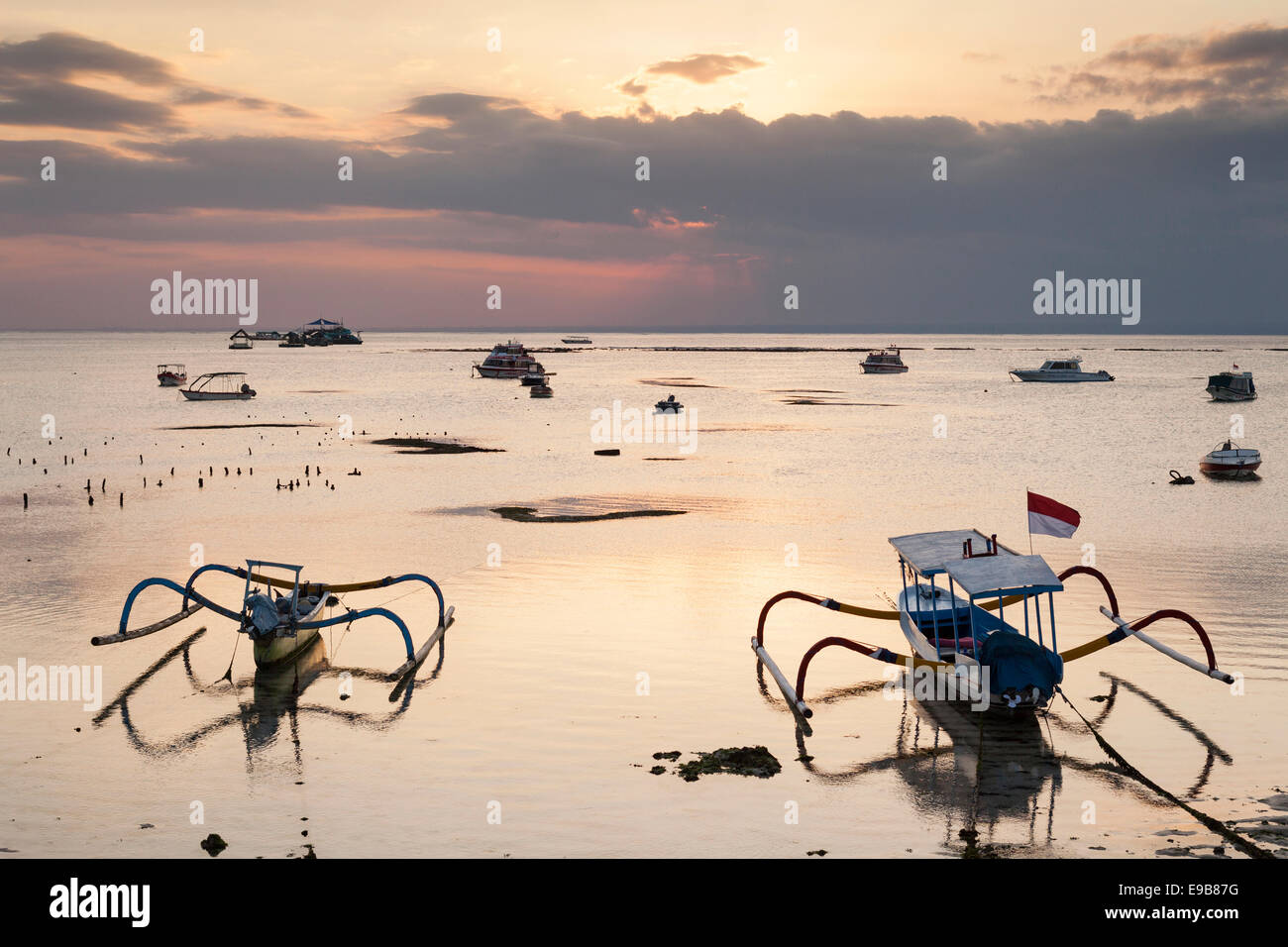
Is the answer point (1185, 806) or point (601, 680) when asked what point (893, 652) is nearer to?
point (601, 680)

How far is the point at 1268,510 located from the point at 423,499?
37.4m

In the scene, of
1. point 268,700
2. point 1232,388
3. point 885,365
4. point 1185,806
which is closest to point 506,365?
point 885,365

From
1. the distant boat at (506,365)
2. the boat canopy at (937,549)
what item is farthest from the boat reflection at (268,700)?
the distant boat at (506,365)

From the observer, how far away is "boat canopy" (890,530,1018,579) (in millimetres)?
19656

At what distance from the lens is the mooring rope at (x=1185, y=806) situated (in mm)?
12688

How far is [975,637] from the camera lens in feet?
61.5

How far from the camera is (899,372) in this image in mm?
182500

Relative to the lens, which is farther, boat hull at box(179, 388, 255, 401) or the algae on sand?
boat hull at box(179, 388, 255, 401)

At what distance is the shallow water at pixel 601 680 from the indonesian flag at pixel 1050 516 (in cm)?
334

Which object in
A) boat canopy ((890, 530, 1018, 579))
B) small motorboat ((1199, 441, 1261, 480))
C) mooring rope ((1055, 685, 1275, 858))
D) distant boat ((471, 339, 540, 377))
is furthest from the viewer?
distant boat ((471, 339, 540, 377))

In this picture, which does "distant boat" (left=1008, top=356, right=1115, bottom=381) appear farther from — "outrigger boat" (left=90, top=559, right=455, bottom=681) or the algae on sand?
the algae on sand

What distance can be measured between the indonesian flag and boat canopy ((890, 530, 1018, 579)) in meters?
0.79

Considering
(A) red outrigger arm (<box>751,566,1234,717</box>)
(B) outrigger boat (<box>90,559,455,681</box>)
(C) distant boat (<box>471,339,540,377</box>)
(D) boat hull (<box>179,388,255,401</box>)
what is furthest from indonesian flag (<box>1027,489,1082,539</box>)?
(C) distant boat (<box>471,339,540,377</box>)
